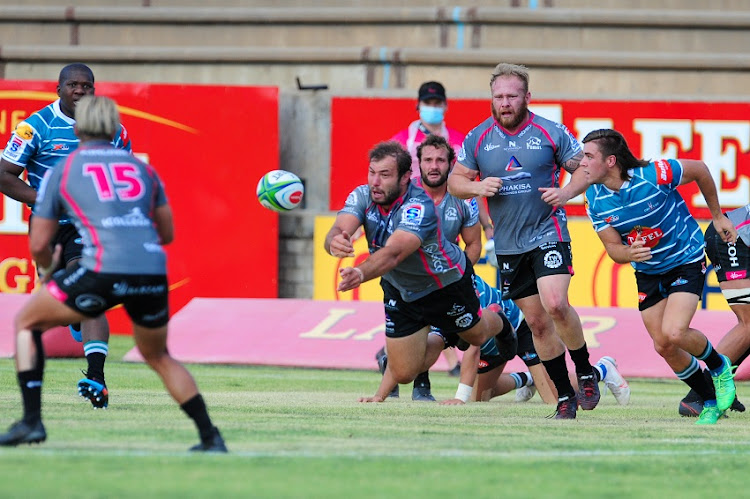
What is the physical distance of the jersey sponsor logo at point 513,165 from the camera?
29.4 feet

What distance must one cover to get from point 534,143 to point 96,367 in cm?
326

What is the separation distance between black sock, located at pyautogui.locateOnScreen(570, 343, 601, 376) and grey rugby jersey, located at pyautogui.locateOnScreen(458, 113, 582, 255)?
0.77m

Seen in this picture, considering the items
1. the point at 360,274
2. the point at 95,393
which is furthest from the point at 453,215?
the point at 95,393

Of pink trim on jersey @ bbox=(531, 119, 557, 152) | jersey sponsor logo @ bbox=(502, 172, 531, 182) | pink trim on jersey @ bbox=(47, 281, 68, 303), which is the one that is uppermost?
pink trim on jersey @ bbox=(531, 119, 557, 152)

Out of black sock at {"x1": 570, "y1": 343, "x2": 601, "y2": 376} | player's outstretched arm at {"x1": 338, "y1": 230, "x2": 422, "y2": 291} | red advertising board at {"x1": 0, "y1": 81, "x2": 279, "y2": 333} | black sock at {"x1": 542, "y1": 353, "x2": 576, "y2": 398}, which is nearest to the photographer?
player's outstretched arm at {"x1": 338, "y1": 230, "x2": 422, "y2": 291}

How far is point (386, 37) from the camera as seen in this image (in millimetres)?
18984

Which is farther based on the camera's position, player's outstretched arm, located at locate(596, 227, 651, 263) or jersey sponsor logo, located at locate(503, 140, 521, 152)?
jersey sponsor logo, located at locate(503, 140, 521, 152)

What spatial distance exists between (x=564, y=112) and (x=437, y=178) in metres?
6.68

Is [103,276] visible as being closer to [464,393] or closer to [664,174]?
[664,174]

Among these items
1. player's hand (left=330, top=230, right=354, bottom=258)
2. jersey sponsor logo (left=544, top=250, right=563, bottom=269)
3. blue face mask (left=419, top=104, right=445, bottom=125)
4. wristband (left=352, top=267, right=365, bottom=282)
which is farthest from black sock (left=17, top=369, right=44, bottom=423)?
blue face mask (left=419, top=104, right=445, bottom=125)

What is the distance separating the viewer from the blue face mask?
484 inches

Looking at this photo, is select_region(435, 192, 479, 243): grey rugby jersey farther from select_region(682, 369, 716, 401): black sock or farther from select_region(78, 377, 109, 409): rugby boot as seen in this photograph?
select_region(78, 377, 109, 409): rugby boot

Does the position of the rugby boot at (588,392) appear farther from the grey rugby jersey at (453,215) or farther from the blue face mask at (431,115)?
the blue face mask at (431,115)

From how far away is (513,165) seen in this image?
896 centimetres
